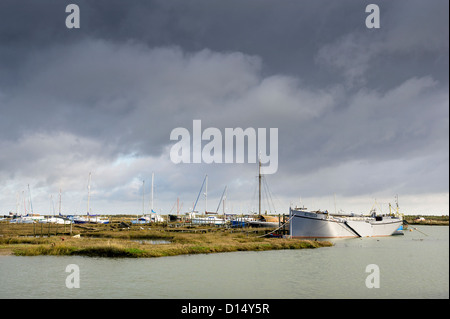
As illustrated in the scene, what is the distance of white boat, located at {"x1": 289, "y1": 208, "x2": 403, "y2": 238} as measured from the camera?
2840 inches

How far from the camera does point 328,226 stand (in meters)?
75.2

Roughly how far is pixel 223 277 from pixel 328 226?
50799mm

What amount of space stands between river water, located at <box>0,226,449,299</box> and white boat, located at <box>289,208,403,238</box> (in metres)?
30.9

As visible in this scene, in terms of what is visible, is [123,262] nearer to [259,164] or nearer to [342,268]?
[342,268]

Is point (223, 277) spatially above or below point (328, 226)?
above

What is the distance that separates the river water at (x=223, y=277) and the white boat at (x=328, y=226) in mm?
30924

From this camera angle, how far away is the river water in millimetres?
24594

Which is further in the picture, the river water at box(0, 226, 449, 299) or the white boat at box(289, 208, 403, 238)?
the white boat at box(289, 208, 403, 238)

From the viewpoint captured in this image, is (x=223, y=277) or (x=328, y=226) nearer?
(x=223, y=277)
